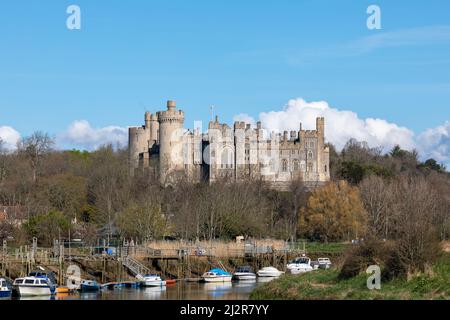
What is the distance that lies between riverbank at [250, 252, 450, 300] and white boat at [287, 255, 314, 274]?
2034cm

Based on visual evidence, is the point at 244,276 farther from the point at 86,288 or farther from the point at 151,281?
the point at 86,288

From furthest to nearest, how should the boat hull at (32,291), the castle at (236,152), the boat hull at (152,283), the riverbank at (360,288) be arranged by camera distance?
the castle at (236,152) → the boat hull at (152,283) → the boat hull at (32,291) → the riverbank at (360,288)

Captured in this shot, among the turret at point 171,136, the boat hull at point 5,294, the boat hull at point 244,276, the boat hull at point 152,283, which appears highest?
the turret at point 171,136

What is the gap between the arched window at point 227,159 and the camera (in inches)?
4831

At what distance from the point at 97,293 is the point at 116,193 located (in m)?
40.5

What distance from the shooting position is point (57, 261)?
182 feet

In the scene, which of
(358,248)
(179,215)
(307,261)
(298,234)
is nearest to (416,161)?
(298,234)

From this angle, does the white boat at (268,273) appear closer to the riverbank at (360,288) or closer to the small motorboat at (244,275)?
the small motorboat at (244,275)

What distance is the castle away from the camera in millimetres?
122375

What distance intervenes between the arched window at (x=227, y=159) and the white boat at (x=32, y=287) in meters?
75.9

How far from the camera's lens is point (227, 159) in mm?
123250

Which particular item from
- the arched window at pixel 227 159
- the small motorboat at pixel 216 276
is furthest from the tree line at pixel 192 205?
the arched window at pixel 227 159

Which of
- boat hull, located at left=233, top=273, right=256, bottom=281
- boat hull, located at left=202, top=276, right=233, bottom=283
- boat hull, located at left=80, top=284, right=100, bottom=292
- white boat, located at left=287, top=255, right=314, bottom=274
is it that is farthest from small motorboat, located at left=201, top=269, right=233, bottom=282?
boat hull, located at left=80, top=284, right=100, bottom=292
